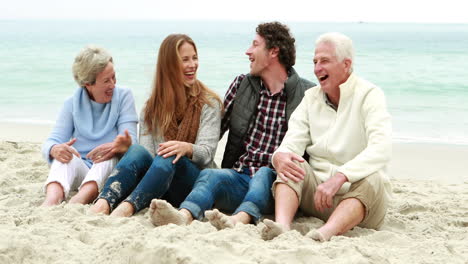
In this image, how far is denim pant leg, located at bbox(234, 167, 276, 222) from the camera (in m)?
3.93

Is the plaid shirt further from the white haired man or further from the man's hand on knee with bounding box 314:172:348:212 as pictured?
the man's hand on knee with bounding box 314:172:348:212

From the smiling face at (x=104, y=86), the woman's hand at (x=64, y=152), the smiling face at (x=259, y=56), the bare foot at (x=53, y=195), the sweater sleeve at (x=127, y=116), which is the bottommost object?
the bare foot at (x=53, y=195)

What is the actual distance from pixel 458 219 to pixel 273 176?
1299mm

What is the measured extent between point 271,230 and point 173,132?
48.7 inches

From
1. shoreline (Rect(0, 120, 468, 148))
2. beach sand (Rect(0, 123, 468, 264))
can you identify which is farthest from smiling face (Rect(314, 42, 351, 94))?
shoreline (Rect(0, 120, 468, 148))

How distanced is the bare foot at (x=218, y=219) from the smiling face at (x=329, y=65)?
3.53 ft

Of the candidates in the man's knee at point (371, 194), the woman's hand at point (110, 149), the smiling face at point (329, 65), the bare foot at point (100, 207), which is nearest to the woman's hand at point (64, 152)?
the woman's hand at point (110, 149)

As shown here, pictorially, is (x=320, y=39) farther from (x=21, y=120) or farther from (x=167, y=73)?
(x=21, y=120)

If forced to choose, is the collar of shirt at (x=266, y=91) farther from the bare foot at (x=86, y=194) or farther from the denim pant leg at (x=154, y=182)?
the bare foot at (x=86, y=194)

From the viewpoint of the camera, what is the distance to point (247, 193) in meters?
4.06

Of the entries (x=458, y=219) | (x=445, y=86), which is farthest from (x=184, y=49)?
(x=445, y=86)

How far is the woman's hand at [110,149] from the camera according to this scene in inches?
172

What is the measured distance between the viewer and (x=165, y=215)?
361 cm

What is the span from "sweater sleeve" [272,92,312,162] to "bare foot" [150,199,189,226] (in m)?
0.78
